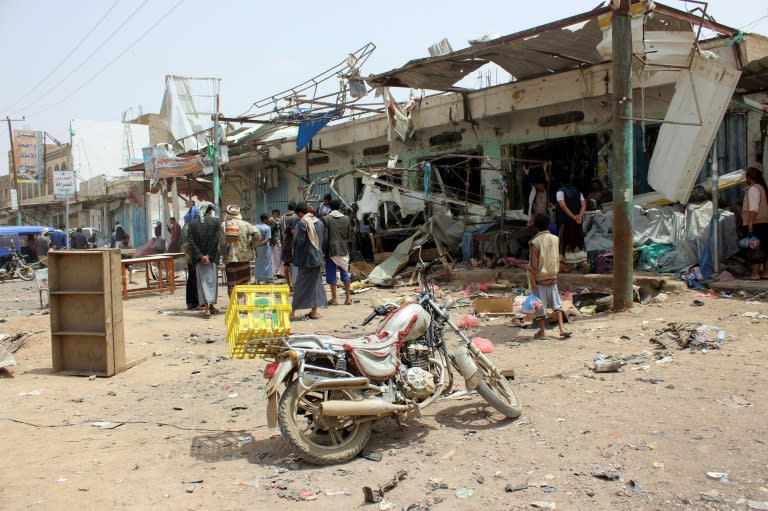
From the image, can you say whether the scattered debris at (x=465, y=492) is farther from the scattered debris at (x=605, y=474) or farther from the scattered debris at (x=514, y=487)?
the scattered debris at (x=605, y=474)

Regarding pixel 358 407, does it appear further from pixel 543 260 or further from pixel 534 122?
pixel 534 122

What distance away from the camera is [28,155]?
35312mm

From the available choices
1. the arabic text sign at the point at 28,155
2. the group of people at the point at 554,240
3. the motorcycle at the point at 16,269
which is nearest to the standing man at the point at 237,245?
the group of people at the point at 554,240

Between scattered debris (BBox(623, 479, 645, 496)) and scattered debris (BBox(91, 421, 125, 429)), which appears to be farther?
scattered debris (BBox(91, 421, 125, 429))

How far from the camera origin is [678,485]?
336cm

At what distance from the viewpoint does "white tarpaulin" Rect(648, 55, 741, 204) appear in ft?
25.7

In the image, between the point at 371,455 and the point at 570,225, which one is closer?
the point at 371,455

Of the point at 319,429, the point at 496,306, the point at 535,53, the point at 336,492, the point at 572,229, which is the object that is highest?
the point at 535,53

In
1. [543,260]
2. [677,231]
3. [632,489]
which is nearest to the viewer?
[632,489]

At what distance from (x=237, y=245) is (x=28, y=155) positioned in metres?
31.1

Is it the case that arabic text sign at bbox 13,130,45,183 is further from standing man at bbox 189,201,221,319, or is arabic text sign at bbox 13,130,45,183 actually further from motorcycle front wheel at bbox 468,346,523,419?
motorcycle front wheel at bbox 468,346,523,419

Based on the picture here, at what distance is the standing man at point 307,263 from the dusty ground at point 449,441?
218 centimetres

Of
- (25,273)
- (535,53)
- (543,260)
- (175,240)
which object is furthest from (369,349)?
(25,273)

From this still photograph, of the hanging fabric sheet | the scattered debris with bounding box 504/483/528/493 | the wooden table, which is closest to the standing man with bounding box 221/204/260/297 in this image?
the wooden table
